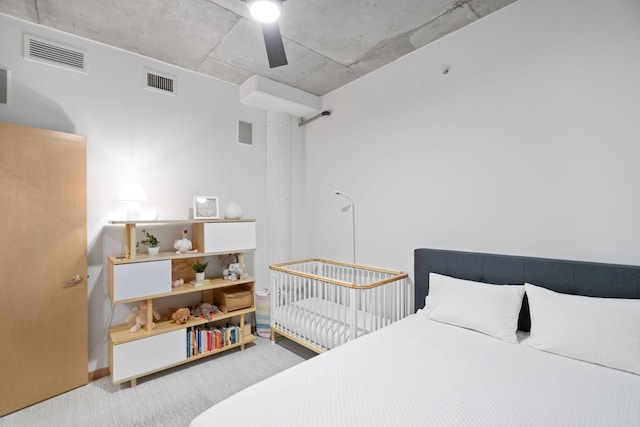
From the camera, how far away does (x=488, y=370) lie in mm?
1510

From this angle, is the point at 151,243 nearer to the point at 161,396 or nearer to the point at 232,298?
the point at 232,298

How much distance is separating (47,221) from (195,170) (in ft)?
4.21

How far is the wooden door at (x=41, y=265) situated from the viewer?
81.9 inches

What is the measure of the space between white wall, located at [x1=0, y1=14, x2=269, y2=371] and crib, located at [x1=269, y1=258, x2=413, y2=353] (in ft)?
4.08

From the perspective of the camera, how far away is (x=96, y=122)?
2570 mm

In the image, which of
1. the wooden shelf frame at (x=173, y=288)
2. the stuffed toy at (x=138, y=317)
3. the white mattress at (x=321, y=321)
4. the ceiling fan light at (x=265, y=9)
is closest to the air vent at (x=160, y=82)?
the wooden shelf frame at (x=173, y=288)

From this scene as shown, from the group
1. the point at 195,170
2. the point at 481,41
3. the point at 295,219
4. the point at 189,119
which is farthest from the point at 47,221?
the point at 481,41

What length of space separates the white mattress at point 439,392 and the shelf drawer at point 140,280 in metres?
1.57

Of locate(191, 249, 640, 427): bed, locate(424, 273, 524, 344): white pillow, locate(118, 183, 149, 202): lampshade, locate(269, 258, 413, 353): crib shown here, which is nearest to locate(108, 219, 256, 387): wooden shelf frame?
locate(118, 183, 149, 202): lampshade

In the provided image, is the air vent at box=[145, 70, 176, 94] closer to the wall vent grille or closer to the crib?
the wall vent grille

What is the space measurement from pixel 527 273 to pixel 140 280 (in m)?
2.96

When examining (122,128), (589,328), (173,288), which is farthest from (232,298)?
(589,328)

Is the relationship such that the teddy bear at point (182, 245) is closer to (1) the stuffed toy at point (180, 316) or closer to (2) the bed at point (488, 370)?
(1) the stuffed toy at point (180, 316)

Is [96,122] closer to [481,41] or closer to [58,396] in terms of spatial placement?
[58,396]
